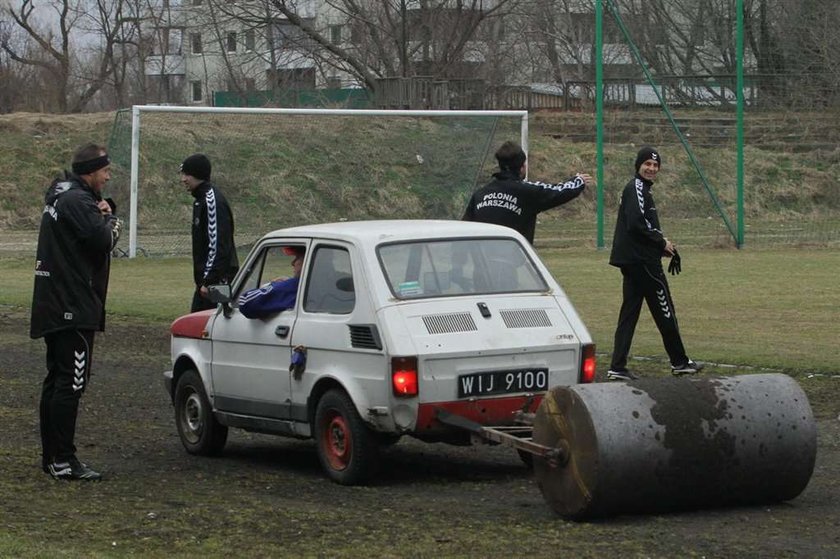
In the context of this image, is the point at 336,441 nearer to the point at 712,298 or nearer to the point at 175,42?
the point at 712,298

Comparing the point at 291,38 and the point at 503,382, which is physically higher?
the point at 291,38

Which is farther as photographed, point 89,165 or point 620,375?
point 620,375

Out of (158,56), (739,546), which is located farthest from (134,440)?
(158,56)

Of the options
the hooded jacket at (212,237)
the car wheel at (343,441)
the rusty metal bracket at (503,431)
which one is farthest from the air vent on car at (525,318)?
the hooded jacket at (212,237)

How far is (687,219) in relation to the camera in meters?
41.0

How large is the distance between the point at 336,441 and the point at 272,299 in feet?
3.60

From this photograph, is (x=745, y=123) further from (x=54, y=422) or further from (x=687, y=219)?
(x=54, y=422)

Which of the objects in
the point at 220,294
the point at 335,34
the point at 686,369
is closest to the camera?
the point at 220,294

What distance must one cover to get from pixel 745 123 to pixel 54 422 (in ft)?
96.2

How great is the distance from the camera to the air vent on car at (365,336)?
876 centimetres

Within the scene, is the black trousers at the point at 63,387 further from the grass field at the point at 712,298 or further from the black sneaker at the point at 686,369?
the grass field at the point at 712,298

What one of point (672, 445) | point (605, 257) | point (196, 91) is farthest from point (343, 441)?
point (196, 91)

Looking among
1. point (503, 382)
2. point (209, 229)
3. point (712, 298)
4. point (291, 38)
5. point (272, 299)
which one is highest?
point (291, 38)

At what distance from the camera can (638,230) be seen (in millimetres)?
13453
